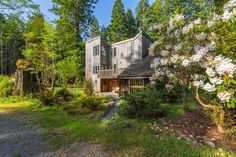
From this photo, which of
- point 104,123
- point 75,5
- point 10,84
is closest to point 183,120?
point 104,123

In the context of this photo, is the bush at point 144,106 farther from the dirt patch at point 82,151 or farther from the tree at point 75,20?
the tree at point 75,20

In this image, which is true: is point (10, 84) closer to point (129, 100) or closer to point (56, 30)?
point (56, 30)

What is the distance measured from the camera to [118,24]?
119 feet

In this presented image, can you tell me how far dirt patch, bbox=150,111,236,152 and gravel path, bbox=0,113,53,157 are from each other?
377cm

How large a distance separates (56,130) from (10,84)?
13593 millimetres

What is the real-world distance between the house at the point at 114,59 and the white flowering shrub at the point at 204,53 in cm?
1195

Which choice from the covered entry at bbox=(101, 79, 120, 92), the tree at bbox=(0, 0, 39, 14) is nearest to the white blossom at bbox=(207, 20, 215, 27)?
the tree at bbox=(0, 0, 39, 14)

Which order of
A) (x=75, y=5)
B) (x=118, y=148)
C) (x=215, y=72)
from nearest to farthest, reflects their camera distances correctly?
(x=215, y=72), (x=118, y=148), (x=75, y=5)

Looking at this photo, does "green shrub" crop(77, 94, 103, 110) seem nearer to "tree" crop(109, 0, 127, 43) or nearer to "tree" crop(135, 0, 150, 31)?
"tree" crop(135, 0, 150, 31)

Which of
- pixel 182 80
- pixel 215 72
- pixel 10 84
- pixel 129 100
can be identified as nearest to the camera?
pixel 215 72

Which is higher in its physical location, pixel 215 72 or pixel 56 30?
pixel 56 30

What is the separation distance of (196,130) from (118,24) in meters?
32.0

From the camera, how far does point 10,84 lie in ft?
59.3

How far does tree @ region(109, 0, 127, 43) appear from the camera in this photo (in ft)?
119
